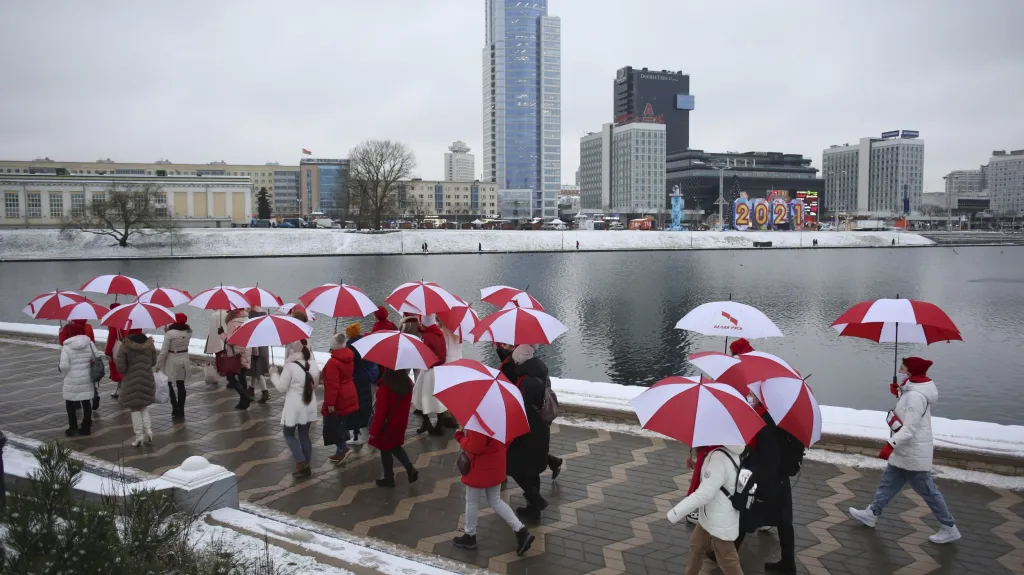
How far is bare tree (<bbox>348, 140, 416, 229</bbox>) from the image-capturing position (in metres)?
80.4

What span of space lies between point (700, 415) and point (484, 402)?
5.11 feet

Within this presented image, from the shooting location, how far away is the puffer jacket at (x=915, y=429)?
5.71 meters

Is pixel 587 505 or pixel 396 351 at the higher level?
pixel 396 351

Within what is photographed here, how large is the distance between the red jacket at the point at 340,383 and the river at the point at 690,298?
9.60 m

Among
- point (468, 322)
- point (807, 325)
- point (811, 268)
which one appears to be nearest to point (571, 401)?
point (468, 322)

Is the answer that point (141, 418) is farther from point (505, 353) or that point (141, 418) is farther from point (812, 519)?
point (812, 519)

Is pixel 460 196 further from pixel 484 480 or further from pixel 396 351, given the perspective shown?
pixel 484 480

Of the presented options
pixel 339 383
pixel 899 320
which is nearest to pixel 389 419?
pixel 339 383

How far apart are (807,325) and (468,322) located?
18.5 m

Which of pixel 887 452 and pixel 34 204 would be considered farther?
pixel 34 204

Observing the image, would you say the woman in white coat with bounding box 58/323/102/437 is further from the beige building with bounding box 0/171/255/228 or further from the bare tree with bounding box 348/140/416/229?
the beige building with bounding box 0/171/255/228

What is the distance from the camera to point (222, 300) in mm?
10812

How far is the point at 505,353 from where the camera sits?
7395 mm

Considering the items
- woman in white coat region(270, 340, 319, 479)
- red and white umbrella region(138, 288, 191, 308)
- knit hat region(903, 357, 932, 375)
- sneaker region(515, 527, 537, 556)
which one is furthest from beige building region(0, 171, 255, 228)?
knit hat region(903, 357, 932, 375)
